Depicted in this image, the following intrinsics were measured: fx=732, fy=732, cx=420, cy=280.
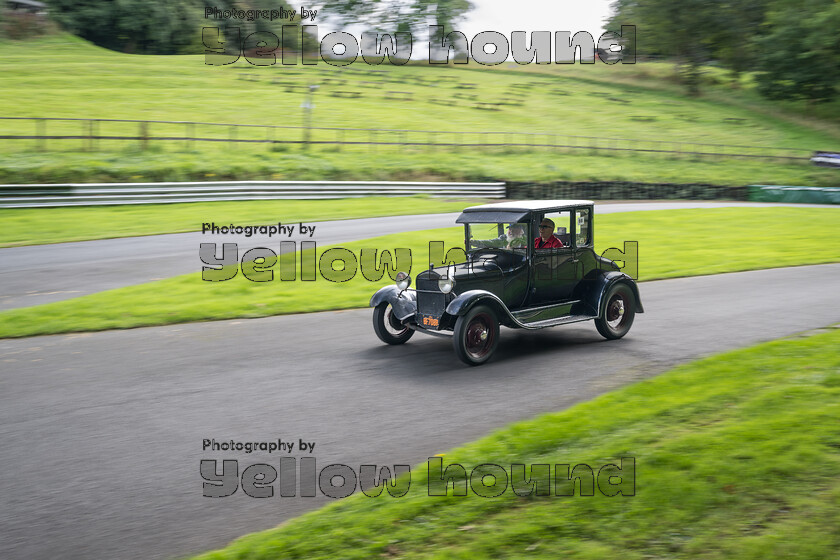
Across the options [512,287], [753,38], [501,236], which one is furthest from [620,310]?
[753,38]

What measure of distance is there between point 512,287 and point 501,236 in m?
0.64

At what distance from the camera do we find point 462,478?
197 inches

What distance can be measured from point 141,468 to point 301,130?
35.9 metres

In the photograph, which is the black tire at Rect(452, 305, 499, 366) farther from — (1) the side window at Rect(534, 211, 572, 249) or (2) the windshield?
(1) the side window at Rect(534, 211, 572, 249)

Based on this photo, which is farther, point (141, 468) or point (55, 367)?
point (55, 367)

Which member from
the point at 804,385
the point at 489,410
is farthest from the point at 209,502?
the point at 804,385

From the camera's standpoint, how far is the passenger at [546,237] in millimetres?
8812

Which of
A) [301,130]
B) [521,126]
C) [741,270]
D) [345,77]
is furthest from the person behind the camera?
[345,77]

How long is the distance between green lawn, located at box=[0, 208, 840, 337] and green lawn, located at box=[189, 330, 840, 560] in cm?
640

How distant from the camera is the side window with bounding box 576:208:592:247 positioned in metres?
9.19

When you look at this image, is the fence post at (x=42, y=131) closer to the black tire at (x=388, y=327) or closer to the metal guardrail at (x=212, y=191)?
the metal guardrail at (x=212, y=191)

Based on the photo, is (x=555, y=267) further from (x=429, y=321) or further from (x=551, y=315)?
(x=429, y=321)

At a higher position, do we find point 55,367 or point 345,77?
point 345,77

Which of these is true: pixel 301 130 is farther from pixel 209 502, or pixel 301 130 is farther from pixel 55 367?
pixel 209 502
